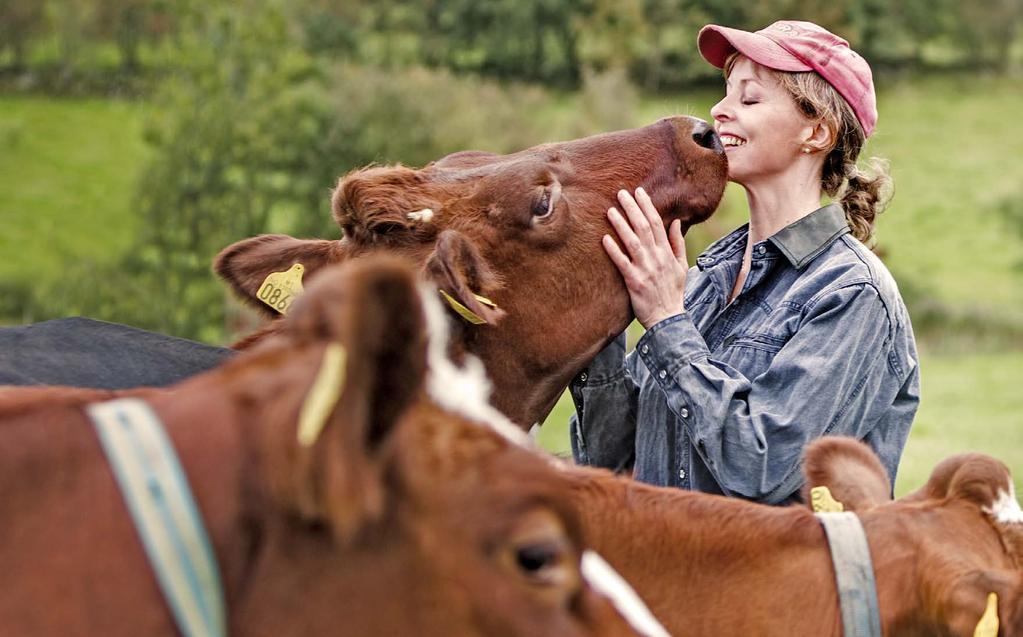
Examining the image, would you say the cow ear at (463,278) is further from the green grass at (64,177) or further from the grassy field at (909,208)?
the green grass at (64,177)

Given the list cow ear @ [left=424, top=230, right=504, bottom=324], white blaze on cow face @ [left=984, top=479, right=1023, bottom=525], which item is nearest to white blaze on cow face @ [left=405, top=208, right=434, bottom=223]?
cow ear @ [left=424, top=230, right=504, bottom=324]

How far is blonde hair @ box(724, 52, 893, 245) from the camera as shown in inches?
157

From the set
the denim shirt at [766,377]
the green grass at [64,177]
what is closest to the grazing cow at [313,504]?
the denim shirt at [766,377]

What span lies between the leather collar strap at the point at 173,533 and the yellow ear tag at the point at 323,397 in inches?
7.5

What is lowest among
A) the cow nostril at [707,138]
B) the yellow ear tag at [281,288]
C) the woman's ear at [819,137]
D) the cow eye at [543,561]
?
the yellow ear tag at [281,288]

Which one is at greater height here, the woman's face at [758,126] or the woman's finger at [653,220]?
the woman's face at [758,126]

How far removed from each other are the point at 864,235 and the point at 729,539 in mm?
1949

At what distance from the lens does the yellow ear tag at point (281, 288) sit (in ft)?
13.0

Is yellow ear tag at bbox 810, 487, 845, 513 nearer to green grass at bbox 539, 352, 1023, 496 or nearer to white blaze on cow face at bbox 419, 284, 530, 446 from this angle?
white blaze on cow face at bbox 419, 284, 530, 446

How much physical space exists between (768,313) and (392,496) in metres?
2.37

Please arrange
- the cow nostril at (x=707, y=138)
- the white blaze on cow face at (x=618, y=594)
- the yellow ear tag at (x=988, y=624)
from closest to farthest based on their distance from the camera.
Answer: the white blaze on cow face at (x=618, y=594) → the yellow ear tag at (x=988, y=624) → the cow nostril at (x=707, y=138)

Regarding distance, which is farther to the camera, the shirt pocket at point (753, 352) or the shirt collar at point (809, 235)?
the shirt collar at point (809, 235)

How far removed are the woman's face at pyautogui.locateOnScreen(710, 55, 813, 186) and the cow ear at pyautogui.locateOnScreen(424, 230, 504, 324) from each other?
914 millimetres

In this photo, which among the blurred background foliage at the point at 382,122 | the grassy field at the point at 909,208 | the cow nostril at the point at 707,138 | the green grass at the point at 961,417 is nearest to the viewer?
the cow nostril at the point at 707,138
